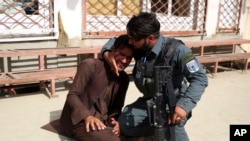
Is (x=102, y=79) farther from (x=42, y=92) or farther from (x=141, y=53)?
(x=42, y=92)

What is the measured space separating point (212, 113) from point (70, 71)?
6.73 ft

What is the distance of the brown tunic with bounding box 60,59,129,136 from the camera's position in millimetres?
2551

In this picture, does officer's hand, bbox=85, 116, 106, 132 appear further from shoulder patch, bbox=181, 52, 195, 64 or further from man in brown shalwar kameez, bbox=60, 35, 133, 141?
shoulder patch, bbox=181, 52, 195, 64

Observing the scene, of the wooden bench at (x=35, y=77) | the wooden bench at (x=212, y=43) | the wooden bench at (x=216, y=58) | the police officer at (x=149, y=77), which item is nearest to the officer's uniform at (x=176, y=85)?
the police officer at (x=149, y=77)

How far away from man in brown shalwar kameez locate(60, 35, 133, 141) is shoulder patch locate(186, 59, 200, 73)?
1.62 ft

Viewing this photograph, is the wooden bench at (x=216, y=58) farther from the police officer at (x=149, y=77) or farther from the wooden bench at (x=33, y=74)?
the police officer at (x=149, y=77)

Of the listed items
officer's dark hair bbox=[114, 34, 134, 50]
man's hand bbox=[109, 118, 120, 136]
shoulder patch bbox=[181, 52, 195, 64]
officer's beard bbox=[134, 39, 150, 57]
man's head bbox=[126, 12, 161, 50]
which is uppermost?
man's head bbox=[126, 12, 161, 50]

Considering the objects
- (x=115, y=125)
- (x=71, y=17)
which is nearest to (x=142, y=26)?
(x=115, y=125)

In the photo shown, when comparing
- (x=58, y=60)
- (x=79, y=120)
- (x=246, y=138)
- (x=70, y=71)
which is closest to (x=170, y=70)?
(x=79, y=120)

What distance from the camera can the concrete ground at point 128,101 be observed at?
10.6 ft

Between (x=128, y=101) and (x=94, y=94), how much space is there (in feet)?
5.81

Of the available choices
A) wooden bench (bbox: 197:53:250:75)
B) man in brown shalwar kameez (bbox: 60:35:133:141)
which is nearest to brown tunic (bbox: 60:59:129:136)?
man in brown shalwar kameez (bbox: 60:35:133:141)

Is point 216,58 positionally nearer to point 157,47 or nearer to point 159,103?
point 157,47

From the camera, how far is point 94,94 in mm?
2699
